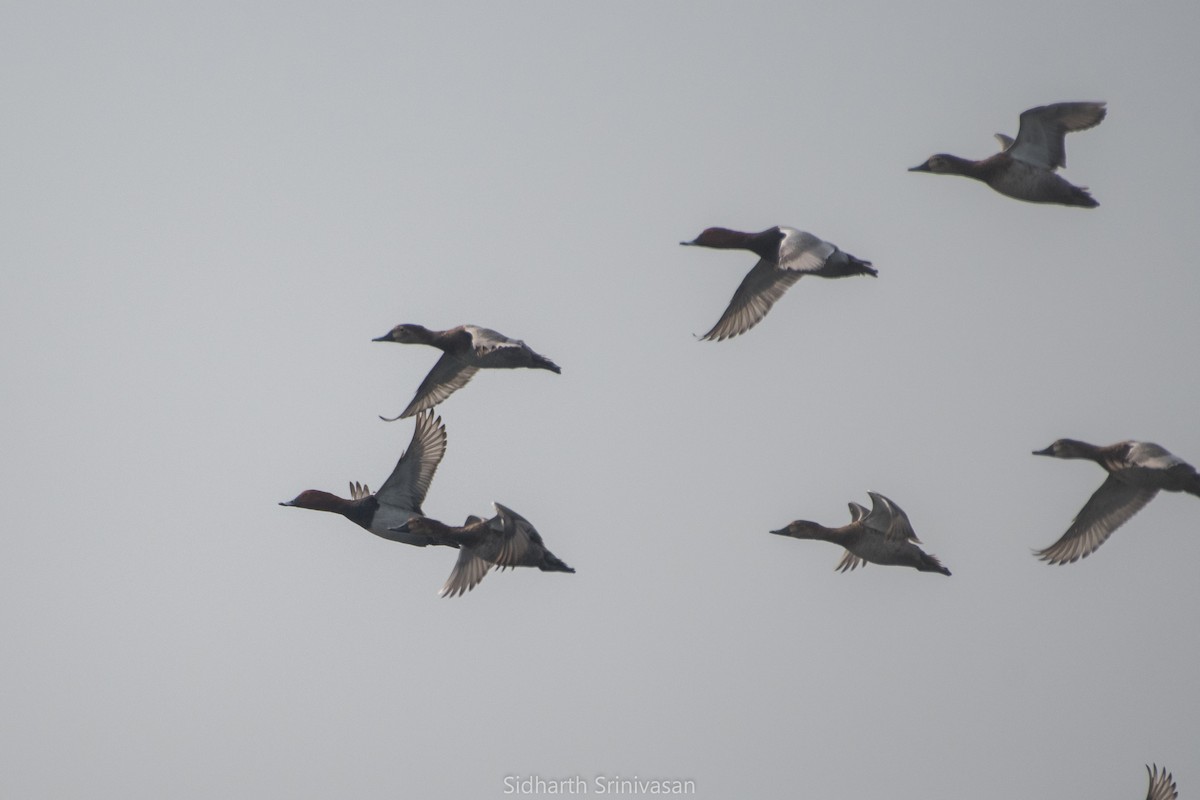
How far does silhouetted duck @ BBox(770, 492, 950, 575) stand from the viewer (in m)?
26.0

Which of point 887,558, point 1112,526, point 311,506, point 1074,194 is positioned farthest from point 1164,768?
point 311,506

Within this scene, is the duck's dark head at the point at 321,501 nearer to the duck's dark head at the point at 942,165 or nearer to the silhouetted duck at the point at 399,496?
the silhouetted duck at the point at 399,496

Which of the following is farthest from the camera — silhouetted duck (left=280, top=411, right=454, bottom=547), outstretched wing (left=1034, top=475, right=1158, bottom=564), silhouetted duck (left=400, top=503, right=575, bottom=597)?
silhouetted duck (left=280, top=411, right=454, bottom=547)

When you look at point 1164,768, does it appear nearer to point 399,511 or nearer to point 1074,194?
point 1074,194

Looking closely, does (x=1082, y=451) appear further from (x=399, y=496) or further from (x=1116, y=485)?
(x=399, y=496)

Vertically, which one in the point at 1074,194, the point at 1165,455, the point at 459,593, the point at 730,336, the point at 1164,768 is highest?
the point at 1074,194

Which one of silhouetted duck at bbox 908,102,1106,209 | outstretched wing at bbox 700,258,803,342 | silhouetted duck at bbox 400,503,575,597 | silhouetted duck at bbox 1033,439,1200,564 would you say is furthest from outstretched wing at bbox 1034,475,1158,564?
silhouetted duck at bbox 400,503,575,597

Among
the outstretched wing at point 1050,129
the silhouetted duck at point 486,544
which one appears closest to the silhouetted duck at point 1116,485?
the outstretched wing at point 1050,129

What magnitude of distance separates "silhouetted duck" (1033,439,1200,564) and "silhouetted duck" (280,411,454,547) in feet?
28.5

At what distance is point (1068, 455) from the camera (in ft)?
87.9

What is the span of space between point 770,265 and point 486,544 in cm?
573

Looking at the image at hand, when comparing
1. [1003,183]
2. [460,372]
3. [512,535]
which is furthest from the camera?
[460,372]

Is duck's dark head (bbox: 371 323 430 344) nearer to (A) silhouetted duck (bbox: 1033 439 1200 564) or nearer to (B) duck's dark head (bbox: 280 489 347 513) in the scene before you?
(B) duck's dark head (bbox: 280 489 347 513)

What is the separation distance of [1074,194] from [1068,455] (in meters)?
3.59
